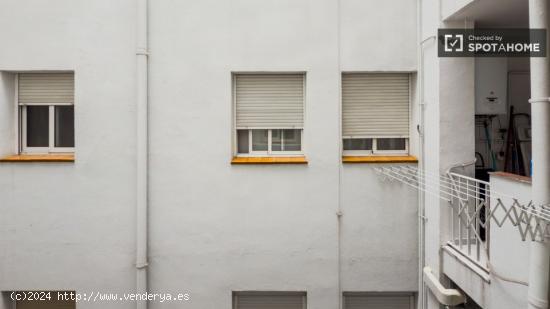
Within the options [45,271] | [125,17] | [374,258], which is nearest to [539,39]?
[374,258]

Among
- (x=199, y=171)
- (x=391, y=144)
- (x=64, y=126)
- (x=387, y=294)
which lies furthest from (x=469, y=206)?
(x=64, y=126)

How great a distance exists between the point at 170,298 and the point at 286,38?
352 centimetres

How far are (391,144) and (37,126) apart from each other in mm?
4615

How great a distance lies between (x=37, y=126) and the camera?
4.60 meters

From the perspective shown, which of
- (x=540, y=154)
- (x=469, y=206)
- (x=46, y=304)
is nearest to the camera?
(x=540, y=154)

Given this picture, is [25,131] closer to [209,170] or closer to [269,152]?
[209,170]

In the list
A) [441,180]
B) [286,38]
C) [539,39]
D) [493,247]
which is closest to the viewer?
[539,39]

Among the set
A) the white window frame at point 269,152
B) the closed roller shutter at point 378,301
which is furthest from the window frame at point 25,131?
the closed roller shutter at point 378,301

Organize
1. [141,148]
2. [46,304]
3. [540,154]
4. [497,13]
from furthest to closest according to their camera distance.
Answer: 1. [46,304]
2. [141,148]
3. [497,13]
4. [540,154]

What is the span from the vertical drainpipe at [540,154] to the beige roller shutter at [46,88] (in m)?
4.90

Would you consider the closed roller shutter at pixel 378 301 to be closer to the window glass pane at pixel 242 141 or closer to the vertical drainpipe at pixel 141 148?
the window glass pane at pixel 242 141

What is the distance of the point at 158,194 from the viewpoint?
14.3 ft

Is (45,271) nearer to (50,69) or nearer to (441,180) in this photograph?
(50,69)

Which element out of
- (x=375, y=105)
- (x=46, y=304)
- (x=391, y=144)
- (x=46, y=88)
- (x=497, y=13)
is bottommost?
(x=46, y=304)
